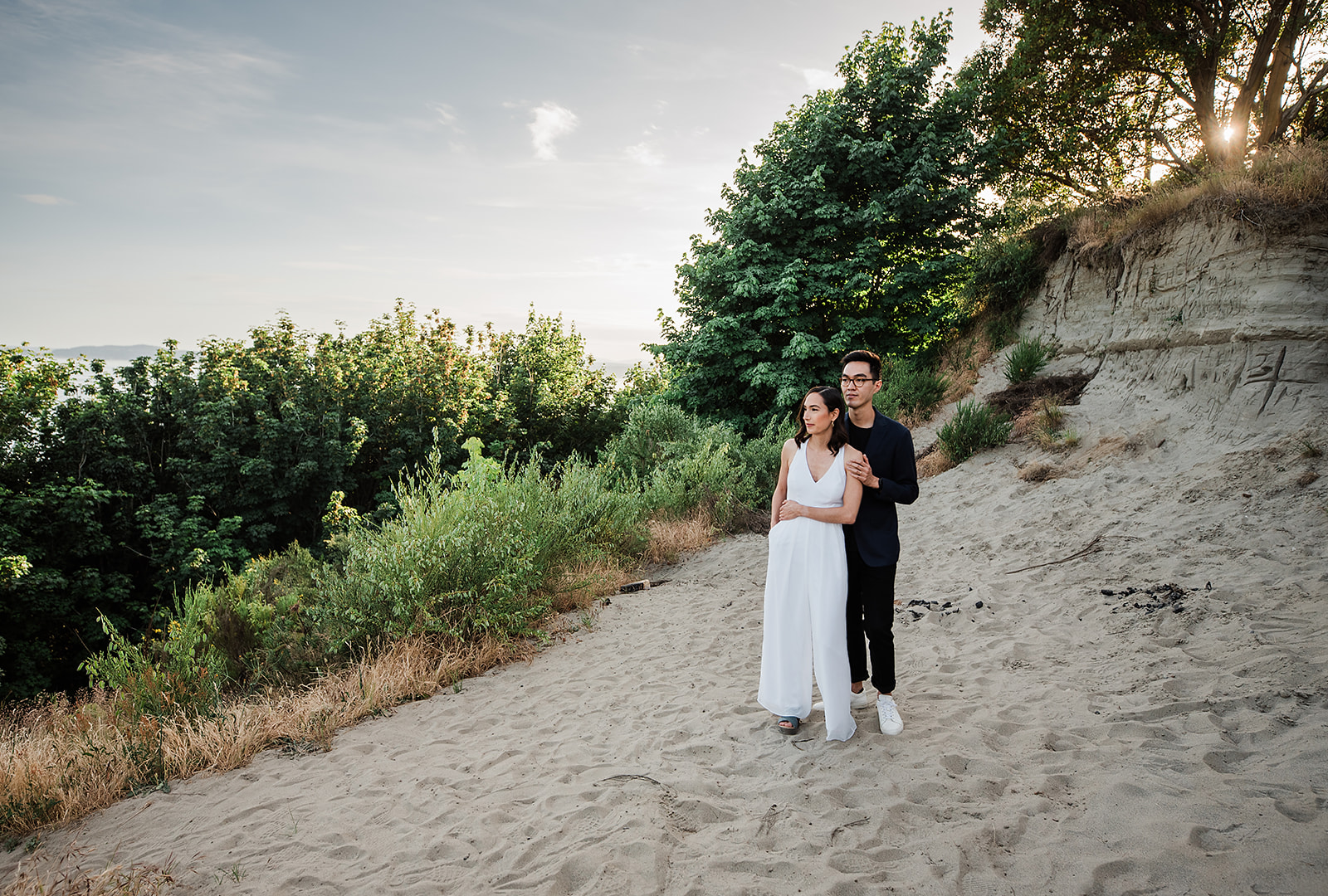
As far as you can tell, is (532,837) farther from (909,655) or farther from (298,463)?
(298,463)

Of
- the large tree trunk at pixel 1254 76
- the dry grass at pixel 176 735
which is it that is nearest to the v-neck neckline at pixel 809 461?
the dry grass at pixel 176 735

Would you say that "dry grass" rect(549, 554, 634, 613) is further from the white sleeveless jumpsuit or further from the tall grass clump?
the white sleeveless jumpsuit

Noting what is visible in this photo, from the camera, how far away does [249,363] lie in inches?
782

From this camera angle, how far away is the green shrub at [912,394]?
12.8 metres

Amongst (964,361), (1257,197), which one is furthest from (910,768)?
(964,361)

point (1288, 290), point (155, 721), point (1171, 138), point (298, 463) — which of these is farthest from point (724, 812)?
point (1171, 138)

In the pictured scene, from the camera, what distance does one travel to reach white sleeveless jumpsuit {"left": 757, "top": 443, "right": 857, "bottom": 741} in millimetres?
3559

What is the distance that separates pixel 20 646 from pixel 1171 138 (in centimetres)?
2910

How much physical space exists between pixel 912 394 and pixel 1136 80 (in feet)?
34.2

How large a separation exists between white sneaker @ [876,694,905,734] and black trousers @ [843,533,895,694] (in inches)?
2.2

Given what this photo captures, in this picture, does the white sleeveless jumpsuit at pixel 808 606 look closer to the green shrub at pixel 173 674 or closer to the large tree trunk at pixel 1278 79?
the green shrub at pixel 173 674

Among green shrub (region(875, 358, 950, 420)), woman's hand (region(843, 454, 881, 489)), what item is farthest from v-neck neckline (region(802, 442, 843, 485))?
green shrub (region(875, 358, 950, 420))

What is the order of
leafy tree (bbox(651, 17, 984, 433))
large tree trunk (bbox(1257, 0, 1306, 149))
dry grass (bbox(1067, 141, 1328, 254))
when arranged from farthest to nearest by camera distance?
leafy tree (bbox(651, 17, 984, 433))
large tree trunk (bbox(1257, 0, 1306, 149))
dry grass (bbox(1067, 141, 1328, 254))

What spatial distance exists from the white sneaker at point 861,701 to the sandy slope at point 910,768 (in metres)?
0.11
